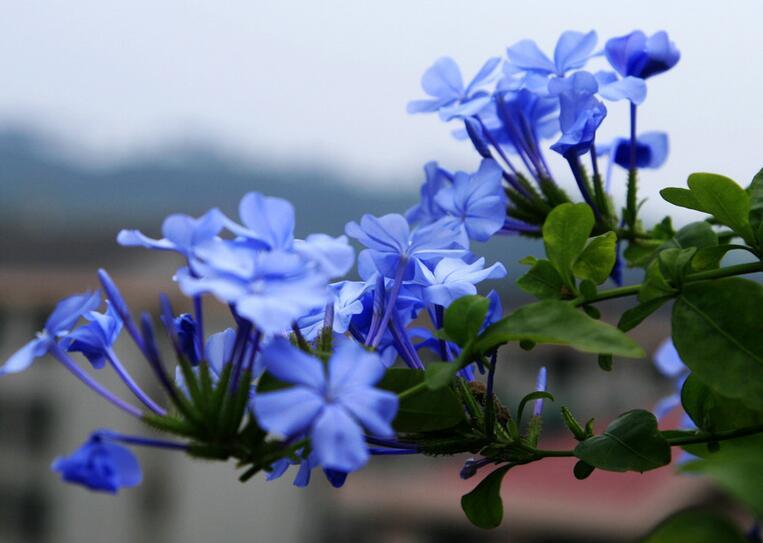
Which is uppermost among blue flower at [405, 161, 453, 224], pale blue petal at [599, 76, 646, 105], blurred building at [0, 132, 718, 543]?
pale blue petal at [599, 76, 646, 105]

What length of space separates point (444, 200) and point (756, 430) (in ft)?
0.50

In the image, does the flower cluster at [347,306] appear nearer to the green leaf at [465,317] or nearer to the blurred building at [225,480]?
the green leaf at [465,317]

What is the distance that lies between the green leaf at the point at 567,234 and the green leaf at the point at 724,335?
4 cm

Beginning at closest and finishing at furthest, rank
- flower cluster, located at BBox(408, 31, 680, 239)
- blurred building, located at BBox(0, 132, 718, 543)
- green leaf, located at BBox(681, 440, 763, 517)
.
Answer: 1. green leaf, located at BBox(681, 440, 763, 517)
2. flower cluster, located at BBox(408, 31, 680, 239)
3. blurred building, located at BBox(0, 132, 718, 543)

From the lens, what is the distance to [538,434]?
1.19ft

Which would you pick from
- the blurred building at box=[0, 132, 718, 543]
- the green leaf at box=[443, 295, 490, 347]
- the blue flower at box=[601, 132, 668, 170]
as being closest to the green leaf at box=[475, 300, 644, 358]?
the green leaf at box=[443, 295, 490, 347]

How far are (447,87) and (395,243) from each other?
163 mm

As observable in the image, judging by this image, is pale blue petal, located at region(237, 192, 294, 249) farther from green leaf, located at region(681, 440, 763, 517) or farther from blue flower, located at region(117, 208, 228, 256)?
green leaf, located at region(681, 440, 763, 517)

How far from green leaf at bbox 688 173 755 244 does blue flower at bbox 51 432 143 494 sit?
0.72 feet

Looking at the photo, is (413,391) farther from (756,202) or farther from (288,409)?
(756,202)

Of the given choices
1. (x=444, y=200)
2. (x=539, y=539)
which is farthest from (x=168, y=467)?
(x=444, y=200)

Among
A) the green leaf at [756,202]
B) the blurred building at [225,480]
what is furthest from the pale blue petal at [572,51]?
the blurred building at [225,480]

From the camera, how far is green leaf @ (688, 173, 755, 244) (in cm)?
35

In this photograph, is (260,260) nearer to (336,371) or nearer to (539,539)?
(336,371)
